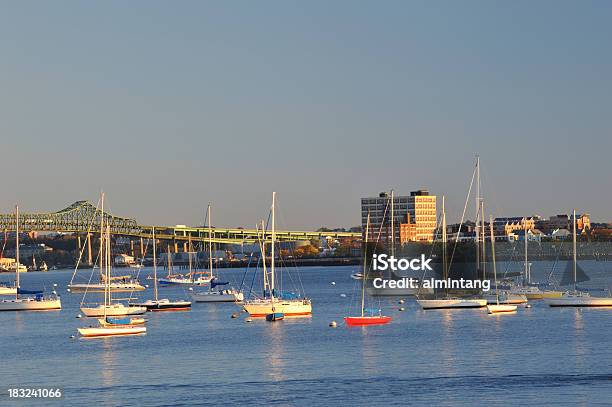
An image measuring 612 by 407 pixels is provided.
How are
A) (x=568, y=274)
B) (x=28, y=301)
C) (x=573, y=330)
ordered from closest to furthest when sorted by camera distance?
(x=573, y=330) → (x=28, y=301) → (x=568, y=274)

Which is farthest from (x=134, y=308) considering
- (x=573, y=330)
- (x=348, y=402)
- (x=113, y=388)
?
(x=348, y=402)

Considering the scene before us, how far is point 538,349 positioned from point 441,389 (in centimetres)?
1322

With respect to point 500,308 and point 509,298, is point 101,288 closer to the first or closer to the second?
point 509,298

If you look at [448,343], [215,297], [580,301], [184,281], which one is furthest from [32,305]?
[184,281]

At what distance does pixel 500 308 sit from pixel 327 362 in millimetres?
28050

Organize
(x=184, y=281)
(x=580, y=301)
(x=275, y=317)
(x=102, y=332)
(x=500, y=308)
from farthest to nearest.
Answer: (x=184, y=281), (x=580, y=301), (x=500, y=308), (x=275, y=317), (x=102, y=332)

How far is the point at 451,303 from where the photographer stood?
262ft

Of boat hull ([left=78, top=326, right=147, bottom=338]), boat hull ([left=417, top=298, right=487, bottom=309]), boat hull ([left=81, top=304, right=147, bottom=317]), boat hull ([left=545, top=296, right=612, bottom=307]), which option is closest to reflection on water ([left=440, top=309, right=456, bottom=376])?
boat hull ([left=417, top=298, right=487, bottom=309])

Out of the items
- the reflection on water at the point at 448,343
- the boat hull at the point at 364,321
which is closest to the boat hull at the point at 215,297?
the reflection on water at the point at 448,343

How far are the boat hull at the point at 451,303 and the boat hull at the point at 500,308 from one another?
2343 millimetres

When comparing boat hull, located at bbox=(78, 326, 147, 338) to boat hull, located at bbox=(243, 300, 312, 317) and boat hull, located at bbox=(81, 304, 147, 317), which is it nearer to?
boat hull, located at bbox=(81, 304, 147, 317)

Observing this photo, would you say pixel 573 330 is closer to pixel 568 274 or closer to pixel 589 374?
pixel 589 374

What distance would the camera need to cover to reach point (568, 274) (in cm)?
9744

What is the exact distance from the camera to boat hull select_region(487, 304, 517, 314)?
75.6 m
